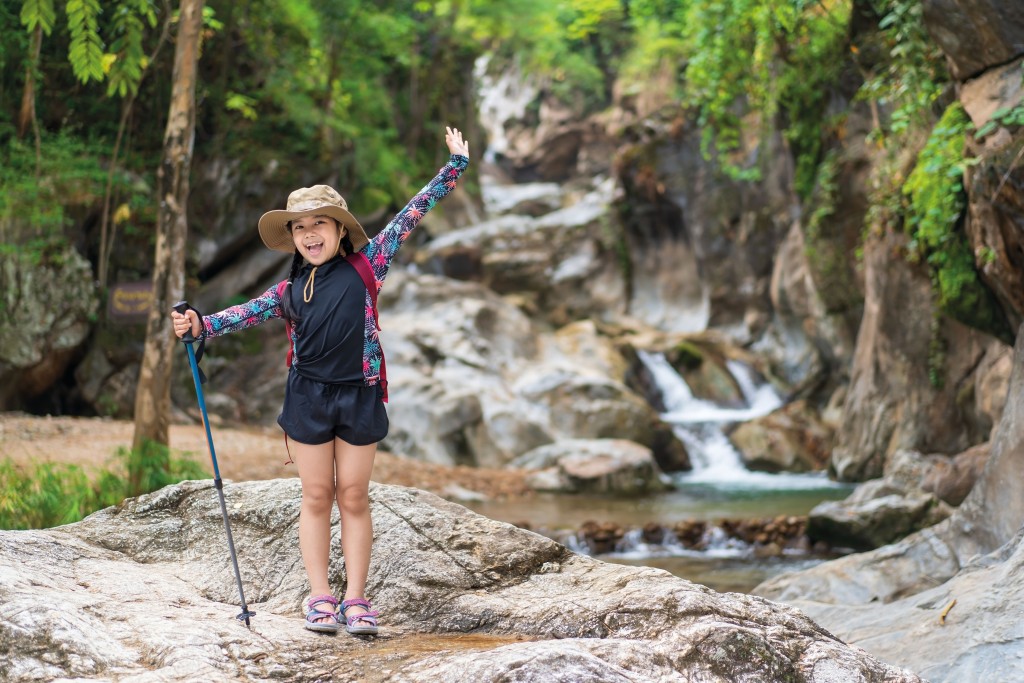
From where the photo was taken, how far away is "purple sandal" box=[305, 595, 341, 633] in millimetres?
3199

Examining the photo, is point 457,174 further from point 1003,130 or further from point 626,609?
point 1003,130

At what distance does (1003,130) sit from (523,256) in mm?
18477

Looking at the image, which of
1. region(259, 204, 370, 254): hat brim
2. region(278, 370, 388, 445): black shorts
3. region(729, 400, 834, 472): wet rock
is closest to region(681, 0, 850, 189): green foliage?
region(729, 400, 834, 472): wet rock

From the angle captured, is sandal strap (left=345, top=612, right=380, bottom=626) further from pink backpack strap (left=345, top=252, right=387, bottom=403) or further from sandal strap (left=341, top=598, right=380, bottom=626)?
A: pink backpack strap (left=345, top=252, right=387, bottom=403)

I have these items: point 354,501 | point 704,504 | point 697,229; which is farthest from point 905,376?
point 354,501

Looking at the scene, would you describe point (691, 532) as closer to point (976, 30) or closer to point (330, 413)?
point (976, 30)

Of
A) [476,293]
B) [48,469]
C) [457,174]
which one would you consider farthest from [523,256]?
[457,174]

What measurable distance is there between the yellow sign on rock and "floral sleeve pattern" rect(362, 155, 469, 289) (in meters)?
10.8

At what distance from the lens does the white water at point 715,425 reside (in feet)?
48.9

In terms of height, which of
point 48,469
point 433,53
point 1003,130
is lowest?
point 48,469

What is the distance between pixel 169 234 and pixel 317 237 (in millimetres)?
4721

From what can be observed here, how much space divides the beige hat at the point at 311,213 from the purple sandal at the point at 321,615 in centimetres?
142

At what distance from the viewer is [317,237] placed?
3.64m

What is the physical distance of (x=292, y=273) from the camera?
3719 millimetres
